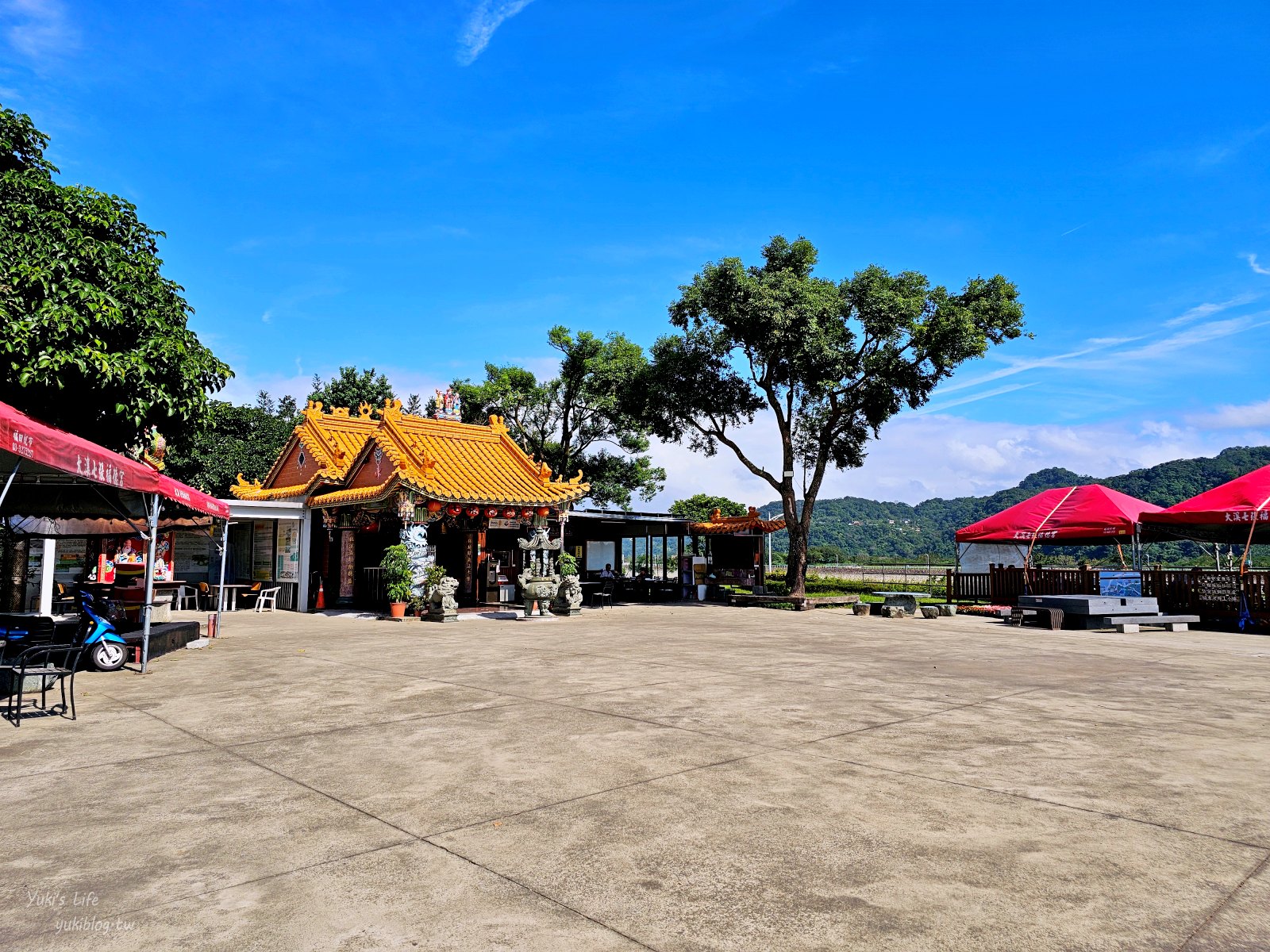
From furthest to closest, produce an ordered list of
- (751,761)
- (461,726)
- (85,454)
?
1. (85,454)
2. (461,726)
3. (751,761)

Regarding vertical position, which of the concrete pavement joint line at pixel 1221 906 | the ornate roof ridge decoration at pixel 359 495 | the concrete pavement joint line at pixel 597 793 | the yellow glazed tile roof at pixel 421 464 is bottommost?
the concrete pavement joint line at pixel 597 793

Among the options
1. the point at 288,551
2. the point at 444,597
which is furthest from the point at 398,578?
the point at 288,551

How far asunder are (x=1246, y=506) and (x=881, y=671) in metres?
13.6

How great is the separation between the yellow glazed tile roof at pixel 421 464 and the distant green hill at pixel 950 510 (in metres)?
52.4

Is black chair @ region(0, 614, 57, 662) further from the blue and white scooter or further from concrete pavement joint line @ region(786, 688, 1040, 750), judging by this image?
concrete pavement joint line @ region(786, 688, 1040, 750)

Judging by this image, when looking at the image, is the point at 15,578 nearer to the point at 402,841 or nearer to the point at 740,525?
the point at 402,841

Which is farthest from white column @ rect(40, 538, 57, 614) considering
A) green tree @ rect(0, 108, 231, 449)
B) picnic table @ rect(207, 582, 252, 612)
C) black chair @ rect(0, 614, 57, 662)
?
black chair @ rect(0, 614, 57, 662)

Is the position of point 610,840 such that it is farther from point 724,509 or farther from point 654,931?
point 724,509

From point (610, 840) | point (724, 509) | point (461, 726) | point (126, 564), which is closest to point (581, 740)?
point (461, 726)

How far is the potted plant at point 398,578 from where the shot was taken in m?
20.1

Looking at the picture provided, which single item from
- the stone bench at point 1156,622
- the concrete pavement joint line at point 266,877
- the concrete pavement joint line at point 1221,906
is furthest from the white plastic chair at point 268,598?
the concrete pavement joint line at point 1221,906

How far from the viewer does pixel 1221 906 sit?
3.51 meters

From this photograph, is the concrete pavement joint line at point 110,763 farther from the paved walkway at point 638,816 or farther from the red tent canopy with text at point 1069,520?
the red tent canopy with text at point 1069,520

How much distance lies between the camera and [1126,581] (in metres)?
20.7
